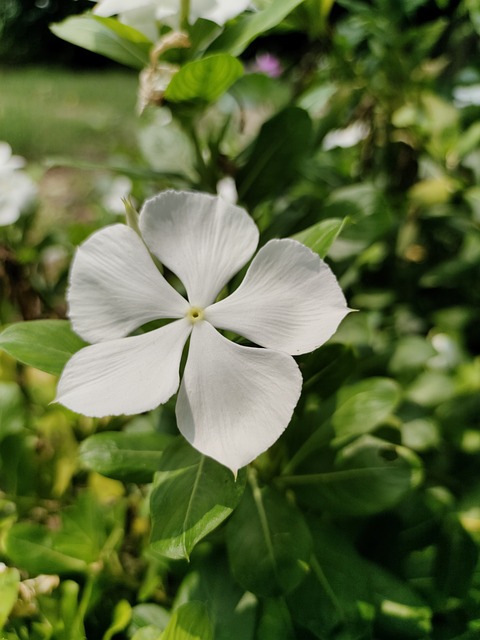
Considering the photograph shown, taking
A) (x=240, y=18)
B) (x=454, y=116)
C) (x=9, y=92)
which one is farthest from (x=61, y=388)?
(x=9, y=92)

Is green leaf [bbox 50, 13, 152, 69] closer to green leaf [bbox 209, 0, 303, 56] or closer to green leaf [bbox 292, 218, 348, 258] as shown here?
green leaf [bbox 209, 0, 303, 56]

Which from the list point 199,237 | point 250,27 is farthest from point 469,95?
point 199,237

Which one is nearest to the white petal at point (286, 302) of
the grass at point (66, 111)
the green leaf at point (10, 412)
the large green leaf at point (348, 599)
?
the large green leaf at point (348, 599)

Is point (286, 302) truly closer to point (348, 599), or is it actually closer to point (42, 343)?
point (42, 343)

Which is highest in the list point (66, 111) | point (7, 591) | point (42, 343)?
point (42, 343)

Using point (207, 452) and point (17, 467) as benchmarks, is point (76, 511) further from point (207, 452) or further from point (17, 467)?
point (207, 452)

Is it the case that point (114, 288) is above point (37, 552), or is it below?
above

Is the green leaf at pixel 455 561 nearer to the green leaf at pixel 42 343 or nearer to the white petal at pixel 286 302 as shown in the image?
the white petal at pixel 286 302
